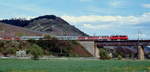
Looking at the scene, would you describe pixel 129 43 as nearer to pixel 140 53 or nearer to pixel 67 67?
pixel 140 53

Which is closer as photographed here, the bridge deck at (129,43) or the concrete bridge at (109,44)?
the concrete bridge at (109,44)

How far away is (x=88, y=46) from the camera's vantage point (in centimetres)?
16738

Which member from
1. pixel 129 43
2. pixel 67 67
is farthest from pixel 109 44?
pixel 67 67

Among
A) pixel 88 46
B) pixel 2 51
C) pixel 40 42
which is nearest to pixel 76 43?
pixel 88 46

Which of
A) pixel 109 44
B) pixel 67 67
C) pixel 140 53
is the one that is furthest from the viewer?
pixel 109 44

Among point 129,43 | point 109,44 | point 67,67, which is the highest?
point 129,43

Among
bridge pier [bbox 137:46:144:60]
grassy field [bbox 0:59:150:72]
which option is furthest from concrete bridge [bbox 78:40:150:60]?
grassy field [bbox 0:59:150:72]

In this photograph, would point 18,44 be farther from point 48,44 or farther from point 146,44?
point 146,44

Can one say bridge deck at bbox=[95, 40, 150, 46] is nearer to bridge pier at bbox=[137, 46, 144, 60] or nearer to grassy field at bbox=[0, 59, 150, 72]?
bridge pier at bbox=[137, 46, 144, 60]

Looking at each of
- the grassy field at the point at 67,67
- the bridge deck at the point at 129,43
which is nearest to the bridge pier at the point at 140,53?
the bridge deck at the point at 129,43

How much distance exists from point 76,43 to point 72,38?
934 centimetres

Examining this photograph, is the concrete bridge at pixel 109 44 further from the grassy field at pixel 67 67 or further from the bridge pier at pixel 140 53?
the grassy field at pixel 67 67

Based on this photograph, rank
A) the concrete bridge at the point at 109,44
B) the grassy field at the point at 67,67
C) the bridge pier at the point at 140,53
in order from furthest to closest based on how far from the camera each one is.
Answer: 1. the concrete bridge at the point at 109,44
2. the bridge pier at the point at 140,53
3. the grassy field at the point at 67,67

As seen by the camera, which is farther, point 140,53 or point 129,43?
point 129,43
